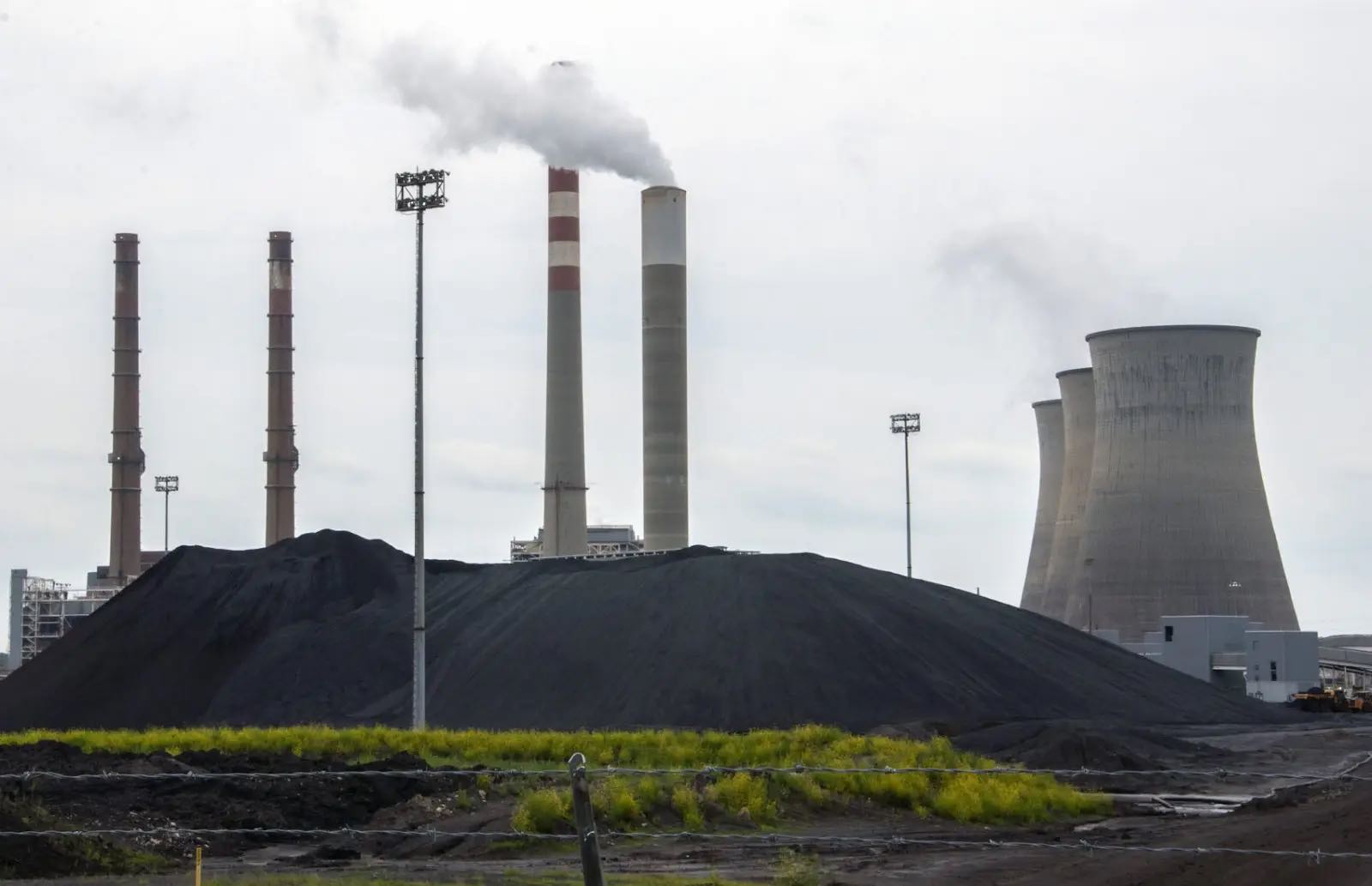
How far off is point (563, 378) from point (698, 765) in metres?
34.6

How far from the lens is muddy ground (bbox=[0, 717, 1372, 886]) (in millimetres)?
12500

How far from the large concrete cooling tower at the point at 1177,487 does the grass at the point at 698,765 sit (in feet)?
71.4

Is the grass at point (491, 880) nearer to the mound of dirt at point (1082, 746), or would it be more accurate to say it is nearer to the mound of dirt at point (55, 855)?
the mound of dirt at point (55, 855)

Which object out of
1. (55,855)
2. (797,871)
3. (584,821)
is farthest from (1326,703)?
(584,821)

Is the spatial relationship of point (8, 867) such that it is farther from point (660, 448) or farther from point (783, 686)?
point (660, 448)

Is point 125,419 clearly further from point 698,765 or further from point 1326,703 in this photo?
point 698,765

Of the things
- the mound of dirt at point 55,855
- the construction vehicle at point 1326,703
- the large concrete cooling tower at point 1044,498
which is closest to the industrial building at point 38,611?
the large concrete cooling tower at point 1044,498

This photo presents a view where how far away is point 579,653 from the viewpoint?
118 feet

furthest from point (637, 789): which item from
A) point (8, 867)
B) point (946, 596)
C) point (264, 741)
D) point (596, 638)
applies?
point (946, 596)

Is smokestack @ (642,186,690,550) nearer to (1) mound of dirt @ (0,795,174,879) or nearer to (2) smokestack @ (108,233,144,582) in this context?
(2) smokestack @ (108,233,144,582)

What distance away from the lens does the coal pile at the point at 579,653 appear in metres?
33.8

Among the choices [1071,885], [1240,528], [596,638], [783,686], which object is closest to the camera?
[1071,885]

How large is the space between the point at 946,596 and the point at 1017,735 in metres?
13.4

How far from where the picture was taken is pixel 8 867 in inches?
486
